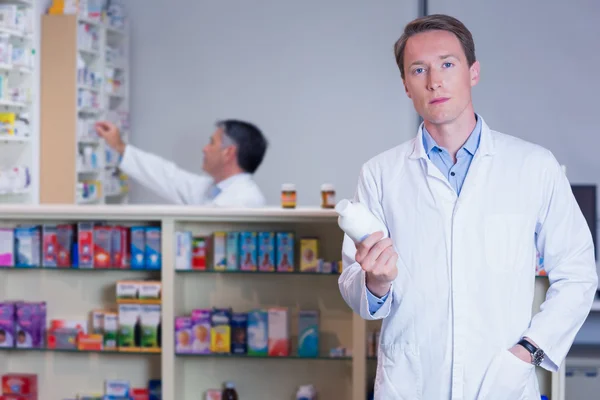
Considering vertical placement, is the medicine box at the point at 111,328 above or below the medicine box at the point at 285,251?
below

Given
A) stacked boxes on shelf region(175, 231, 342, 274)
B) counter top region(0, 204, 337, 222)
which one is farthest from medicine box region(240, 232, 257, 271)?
counter top region(0, 204, 337, 222)

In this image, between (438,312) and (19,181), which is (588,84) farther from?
(438,312)

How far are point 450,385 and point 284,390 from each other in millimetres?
1859

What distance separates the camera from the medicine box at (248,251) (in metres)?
3.54

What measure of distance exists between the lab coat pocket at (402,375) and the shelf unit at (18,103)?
4.09 meters

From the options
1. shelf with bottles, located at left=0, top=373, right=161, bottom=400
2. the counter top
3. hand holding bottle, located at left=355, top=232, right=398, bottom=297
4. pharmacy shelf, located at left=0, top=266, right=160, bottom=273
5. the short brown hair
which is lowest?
shelf with bottles, located at left=0, top=373, right=161, bottom=400

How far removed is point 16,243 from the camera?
3.68 meters

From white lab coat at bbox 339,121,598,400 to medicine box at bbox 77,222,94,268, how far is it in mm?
1893

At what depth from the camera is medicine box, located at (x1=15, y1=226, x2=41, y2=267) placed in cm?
365

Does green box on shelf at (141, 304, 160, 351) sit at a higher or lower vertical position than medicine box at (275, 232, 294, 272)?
lower

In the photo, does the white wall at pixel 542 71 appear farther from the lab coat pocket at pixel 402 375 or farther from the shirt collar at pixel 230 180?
the lab coat pocket at pixel 402 375

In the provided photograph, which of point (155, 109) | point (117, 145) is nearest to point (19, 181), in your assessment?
point (117, 145)

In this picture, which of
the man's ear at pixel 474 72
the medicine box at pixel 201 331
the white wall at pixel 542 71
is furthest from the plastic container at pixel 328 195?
the white wall at pixel 542 71

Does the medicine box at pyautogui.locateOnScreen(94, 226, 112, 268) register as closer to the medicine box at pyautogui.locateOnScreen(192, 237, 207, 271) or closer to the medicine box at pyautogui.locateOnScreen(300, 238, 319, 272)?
the medicine box at pyautogui.locateOnScreen(192, 237, 207, 271)
